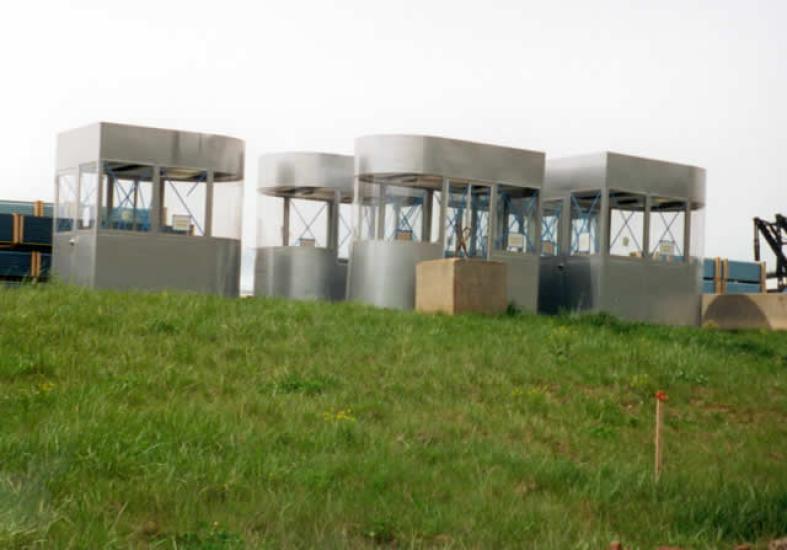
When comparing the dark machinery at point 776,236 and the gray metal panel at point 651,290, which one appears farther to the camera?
the dark machinery at point 776,236

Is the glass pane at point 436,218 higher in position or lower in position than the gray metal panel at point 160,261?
higher

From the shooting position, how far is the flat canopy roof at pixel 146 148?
74.9 feet

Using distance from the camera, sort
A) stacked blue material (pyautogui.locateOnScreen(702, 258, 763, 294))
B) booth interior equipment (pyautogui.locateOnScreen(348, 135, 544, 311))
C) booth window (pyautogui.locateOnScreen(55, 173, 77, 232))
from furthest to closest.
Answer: stacked blue material (pyautogui.locateOnScreen(702, 258, 763, 294)) → booth window (pyautogui.locateOnScreen(55, 173, 77, 232)) → booth interior equipment (pyautogui.locateOnScreen(348, 135, 544, 311))

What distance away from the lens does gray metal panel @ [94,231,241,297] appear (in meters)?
22.7

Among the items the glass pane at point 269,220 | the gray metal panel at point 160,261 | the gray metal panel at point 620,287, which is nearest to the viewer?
the gray metal panel at point 160,261

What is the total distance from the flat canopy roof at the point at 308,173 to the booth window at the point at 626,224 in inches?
276

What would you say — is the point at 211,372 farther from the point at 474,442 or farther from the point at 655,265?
the point at 655,265

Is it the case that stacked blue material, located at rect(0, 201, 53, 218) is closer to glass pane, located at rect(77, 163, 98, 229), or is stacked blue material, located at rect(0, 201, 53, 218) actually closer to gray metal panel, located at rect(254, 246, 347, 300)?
glass pane, located at rect(77, 163, 98, 229)

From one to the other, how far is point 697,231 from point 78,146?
1599 centimetres

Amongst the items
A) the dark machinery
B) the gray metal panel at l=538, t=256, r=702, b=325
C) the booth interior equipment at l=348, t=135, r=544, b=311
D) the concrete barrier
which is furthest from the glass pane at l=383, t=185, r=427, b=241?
the dark machinery

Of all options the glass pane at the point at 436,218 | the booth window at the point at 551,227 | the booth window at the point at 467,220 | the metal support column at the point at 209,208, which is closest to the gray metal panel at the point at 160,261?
the metal support column at the point at 209,208

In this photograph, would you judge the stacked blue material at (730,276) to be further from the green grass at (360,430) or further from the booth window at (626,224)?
the green grass at (360,430)

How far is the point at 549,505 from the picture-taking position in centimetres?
764

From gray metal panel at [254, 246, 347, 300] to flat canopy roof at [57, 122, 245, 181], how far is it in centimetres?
417
